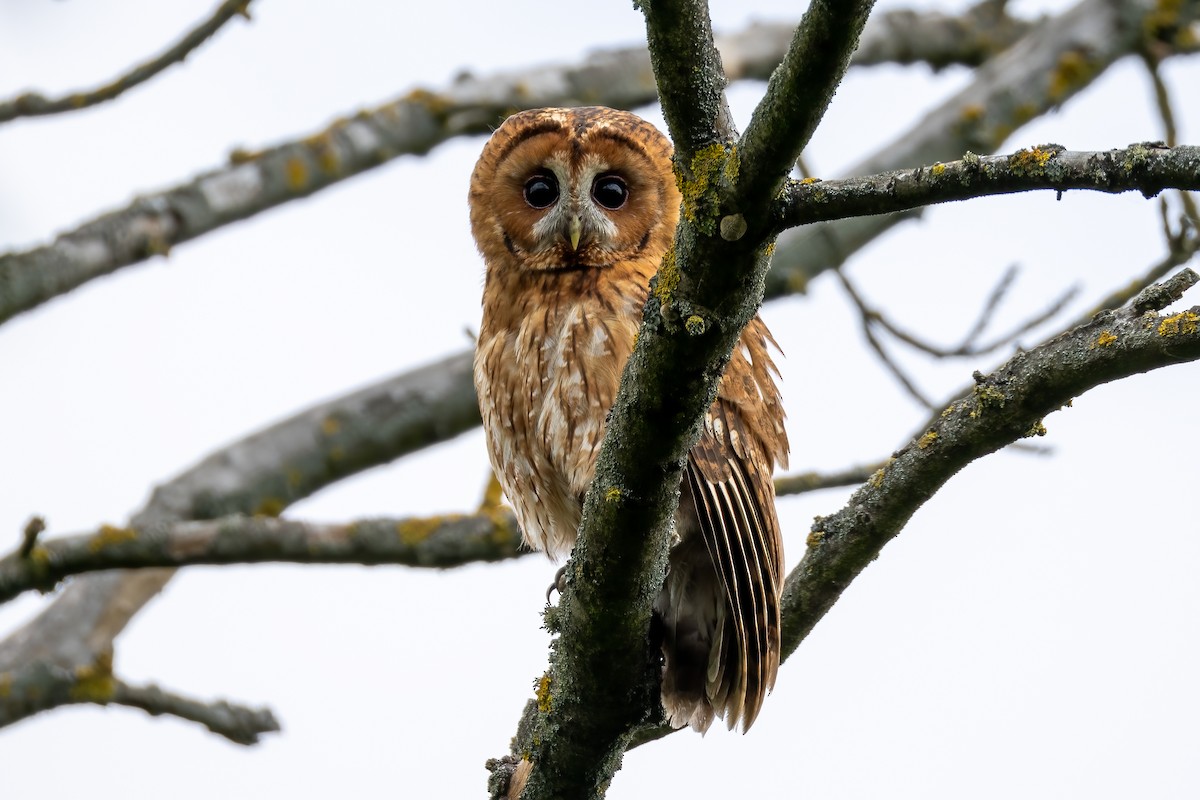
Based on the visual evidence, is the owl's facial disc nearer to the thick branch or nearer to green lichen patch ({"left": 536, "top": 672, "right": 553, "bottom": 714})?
green lichen patch ({"left": 536, "top": 672, "right": 553, "bottom": 714})

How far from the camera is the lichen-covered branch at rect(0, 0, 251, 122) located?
4.92 m

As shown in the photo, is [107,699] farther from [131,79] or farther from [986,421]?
[986,421]

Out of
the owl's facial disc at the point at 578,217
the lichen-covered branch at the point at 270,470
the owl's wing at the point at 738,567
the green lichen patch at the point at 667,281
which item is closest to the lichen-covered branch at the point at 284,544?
the owl's wing at the point at 738,567

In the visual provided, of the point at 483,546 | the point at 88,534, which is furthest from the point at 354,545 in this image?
the point at 88,534

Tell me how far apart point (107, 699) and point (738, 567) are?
2.49 metres

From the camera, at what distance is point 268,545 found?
191 inches

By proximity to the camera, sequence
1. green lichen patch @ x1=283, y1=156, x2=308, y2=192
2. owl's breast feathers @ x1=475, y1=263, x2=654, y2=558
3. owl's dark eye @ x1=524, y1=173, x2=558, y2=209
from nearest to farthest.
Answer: owl's breast feathers @ x1=475, y1=263, x2=654, y2=558, owl's dark eye @ x1=524, y1=173, x2=558, y2=209, green lichen patch @ x1=283, y1=156, x2=308, y2=192

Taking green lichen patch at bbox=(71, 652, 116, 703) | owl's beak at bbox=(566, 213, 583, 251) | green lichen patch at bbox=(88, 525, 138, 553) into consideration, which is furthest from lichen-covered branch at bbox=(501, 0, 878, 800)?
green lichen patch at bbox=(71, 652, 116, 703)

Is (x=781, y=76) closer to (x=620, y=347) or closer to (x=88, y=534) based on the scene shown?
(x=620, y=347)

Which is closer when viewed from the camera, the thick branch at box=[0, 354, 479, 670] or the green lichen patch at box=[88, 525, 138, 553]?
the green lichen patch at box=[88, 525, 138, 553]

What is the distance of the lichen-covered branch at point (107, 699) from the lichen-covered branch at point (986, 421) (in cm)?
200

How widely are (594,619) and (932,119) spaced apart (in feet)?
18.2

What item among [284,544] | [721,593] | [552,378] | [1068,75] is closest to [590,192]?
[552,378]

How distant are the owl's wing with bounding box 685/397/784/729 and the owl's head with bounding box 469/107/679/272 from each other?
82 cm
